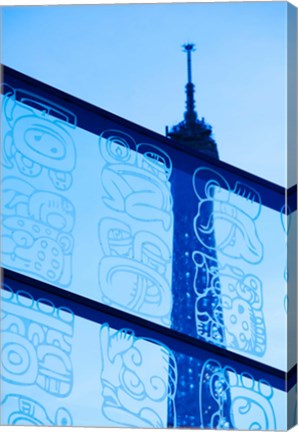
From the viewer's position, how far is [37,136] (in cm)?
579

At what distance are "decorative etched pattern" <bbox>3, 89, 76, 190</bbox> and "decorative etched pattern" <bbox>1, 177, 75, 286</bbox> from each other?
0.10 meters

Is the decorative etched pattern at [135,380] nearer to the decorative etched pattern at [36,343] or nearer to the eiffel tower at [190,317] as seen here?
the eiffel tower at [190,317]

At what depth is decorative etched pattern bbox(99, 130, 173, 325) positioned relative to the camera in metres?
5.70

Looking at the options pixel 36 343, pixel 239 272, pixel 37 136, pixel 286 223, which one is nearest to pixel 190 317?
pixel 239 272

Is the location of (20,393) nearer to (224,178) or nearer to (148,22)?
(224,178)

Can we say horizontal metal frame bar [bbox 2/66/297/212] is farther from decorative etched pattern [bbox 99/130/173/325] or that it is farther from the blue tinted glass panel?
the blue tinted glass panel

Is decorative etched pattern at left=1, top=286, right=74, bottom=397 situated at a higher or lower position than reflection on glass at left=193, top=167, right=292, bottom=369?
lower

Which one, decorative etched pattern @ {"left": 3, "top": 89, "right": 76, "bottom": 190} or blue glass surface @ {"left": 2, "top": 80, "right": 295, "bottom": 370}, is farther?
decorative etched pattern @ {"left": 3, "top": 89, "right": 76, "bottom": 190}

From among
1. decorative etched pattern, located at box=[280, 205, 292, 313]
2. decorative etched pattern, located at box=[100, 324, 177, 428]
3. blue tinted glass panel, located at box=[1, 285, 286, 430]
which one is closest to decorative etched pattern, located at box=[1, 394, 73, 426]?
blue tinted glass panel, located at box=[1, 285, 286, 430]

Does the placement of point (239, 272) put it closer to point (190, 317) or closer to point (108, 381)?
point (190, 317)

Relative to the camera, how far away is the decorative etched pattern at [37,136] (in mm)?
5773

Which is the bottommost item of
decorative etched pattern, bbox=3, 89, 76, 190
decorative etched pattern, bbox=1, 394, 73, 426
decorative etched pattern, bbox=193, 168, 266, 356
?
decorative etched pattern, bbox=1, 394, 73, 426

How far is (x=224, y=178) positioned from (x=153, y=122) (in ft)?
1.50

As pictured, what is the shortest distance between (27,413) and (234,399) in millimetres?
1053
